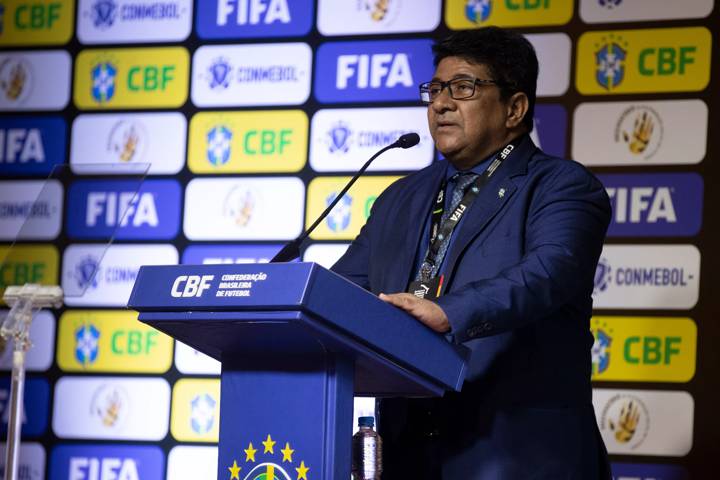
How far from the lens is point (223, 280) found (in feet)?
6.52

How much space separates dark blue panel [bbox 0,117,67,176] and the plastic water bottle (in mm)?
3085

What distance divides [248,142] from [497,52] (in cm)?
216

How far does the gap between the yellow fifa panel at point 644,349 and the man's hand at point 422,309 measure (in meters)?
2.23

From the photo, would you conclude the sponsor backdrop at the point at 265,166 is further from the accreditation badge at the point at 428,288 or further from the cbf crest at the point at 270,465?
the cbf crest at the point at 270,465

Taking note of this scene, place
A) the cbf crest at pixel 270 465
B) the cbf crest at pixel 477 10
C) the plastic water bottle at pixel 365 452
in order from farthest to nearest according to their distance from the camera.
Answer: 1. the cbf crest at pixel 477 10
2. the plastic water bottle at pixel 365 452
3. the cbf crest at pixel 270 465

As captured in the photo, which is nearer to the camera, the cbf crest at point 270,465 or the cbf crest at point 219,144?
the cbf crest at point 270,465

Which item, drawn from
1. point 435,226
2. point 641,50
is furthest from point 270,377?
point 641,50

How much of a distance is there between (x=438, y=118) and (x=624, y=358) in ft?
5.97

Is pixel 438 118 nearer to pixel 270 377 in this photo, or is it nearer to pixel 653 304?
pixel 270 377

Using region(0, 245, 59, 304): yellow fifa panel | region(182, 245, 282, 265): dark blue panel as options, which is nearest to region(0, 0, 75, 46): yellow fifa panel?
region(0, 245, 59, 304): yellow fifa panel

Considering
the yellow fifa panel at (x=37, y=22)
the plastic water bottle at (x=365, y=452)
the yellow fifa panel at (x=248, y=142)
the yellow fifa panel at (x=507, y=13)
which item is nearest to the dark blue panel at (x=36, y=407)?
the yellow fifa panel at (x=248, y=142)

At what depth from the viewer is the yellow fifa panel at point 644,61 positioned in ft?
14.1

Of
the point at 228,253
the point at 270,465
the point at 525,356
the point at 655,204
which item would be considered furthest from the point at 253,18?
the point at 270,465

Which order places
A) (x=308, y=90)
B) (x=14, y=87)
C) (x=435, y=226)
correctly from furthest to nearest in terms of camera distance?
1. (x=14, y=87)
2. (x=308, y=90)
3. (x=435, y=226)
